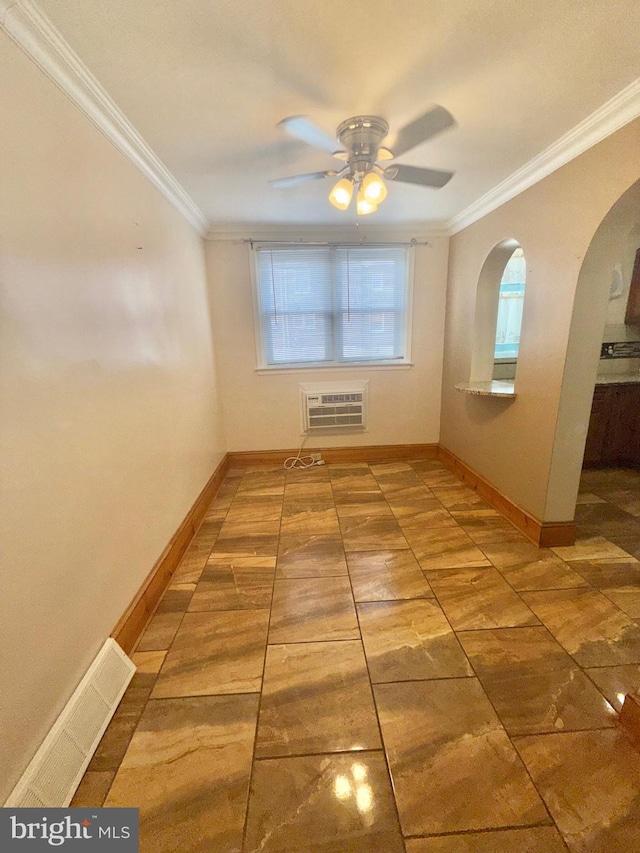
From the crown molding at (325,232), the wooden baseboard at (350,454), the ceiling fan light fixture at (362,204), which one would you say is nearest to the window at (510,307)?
the crown molding at (325,232)

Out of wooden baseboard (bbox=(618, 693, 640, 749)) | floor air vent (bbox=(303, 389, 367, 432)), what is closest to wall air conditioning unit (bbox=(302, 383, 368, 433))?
floor air vent (bbox=(303, 389, 367, 432))

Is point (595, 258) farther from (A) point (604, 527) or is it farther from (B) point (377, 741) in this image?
(B) point (377, 741)

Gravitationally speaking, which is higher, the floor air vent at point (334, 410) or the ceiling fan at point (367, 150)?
the ceiling fan at point (367, 150)

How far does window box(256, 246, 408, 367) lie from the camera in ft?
11.0

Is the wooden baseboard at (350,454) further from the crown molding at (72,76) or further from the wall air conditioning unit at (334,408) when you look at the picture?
the crown molding at (72,76)

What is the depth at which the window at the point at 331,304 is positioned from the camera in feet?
11.0

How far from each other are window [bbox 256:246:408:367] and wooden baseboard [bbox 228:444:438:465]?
985 mm

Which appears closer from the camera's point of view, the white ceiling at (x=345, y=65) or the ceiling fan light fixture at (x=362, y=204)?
the white ceiling at (x=345, y=65)

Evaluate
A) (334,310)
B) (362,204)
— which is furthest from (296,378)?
(362,204)

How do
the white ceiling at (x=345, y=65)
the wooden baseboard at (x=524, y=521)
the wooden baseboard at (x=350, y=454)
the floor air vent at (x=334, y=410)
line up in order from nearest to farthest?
1. the white ceiling at (x=345, y=65)
2. the wooden baseboard at (x=524, y=521)
3. the floor air vent at (x=334, y=410)
4. the wooden baseboard at (x=350, y=454)

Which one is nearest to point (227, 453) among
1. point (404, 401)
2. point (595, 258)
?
point (404, 401)

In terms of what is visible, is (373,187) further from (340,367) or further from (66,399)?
(340,367)

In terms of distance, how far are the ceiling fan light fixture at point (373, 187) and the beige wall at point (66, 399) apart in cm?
120

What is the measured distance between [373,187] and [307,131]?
1.23 feet
